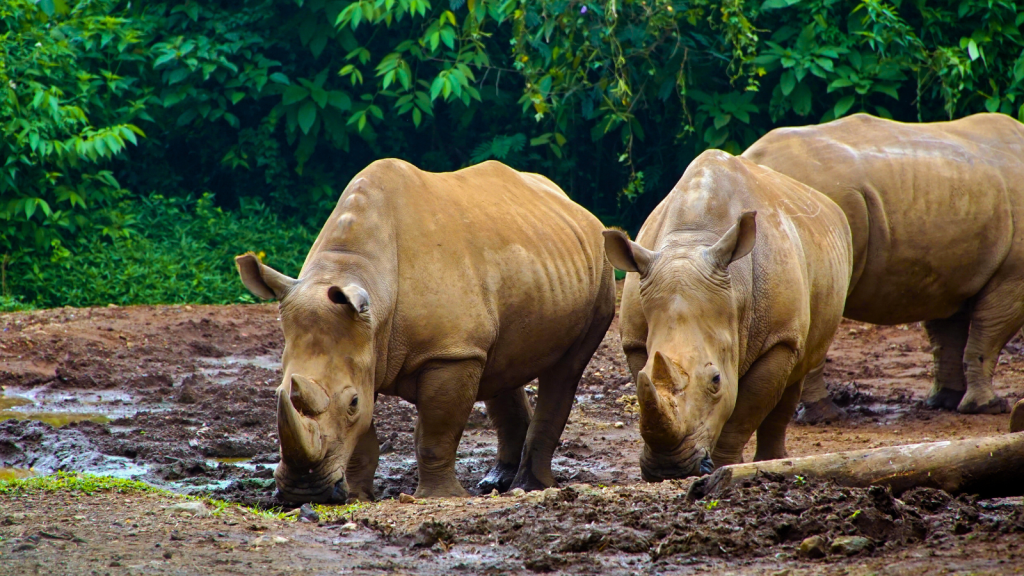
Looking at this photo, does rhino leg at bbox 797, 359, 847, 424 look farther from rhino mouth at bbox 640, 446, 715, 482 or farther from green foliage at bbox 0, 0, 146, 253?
green foliage at bbox 0, 0, 146, 253

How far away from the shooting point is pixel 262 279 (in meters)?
5.42

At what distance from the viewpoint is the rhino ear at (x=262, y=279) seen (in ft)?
17.5

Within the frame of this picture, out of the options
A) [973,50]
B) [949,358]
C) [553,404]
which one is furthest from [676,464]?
[973,50]

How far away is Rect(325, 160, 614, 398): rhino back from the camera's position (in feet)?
18.4

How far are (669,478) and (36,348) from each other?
5748mm

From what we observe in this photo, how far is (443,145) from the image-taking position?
14188 mm

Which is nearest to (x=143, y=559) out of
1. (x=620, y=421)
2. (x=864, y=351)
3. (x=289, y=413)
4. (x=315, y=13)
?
(x=289, y=413)

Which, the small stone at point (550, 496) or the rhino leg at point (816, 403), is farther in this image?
the rhino leg at point (816, 403)

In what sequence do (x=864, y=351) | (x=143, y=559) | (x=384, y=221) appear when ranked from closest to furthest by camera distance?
(x=143, y=559) → (x=384, y=221) → (x=864, y=351)

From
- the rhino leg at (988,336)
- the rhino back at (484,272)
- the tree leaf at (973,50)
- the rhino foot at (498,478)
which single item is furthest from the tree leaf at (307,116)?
the rhino leg at (988,336)

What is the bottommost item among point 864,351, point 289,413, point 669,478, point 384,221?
point 864,351

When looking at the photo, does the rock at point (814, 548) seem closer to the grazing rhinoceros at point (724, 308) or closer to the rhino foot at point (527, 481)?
the grazing rhinoceros at point (724, 308)

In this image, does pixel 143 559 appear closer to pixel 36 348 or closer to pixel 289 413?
pixel 289 413

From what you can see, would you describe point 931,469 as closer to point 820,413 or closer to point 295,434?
point 295,434
